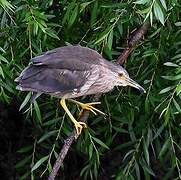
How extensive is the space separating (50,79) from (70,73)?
74 millimetres

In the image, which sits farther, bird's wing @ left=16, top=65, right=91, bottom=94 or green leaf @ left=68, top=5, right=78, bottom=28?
green leaf @ left=68, top=5, right=78, bottom=28

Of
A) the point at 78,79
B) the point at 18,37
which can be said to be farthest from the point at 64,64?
the point at 18,37

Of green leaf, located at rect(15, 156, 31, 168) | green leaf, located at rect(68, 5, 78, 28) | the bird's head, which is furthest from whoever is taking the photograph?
green leaf, located at rect(15, 156, 31, 168)

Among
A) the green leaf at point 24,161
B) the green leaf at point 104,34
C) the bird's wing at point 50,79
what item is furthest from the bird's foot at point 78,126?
the green leaf at point 24,161

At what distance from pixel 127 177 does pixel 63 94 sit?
24.9 inches

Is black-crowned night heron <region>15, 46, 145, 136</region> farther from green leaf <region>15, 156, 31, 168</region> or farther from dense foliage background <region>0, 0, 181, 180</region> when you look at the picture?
green leaf <region>15, 156, 31, 168</region>

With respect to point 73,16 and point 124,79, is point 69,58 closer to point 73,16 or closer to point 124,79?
point 124,79

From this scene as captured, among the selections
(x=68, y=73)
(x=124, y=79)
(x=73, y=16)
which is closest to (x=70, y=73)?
(x=68, y=73)

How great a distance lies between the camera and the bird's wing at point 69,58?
185 centimetres

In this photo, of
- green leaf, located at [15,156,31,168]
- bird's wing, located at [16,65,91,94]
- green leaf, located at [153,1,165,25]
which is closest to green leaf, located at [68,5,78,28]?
bird's wing, located at [16,65,91,94]

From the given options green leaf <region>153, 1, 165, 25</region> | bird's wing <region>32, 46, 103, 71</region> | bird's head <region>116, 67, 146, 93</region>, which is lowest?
bird's head <region>116, 67, 146, 93</region>

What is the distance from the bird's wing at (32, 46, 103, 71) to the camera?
1.85 m

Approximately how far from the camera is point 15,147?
3.35m

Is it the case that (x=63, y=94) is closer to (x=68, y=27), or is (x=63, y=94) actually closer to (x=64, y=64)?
(x=64, y=64)
